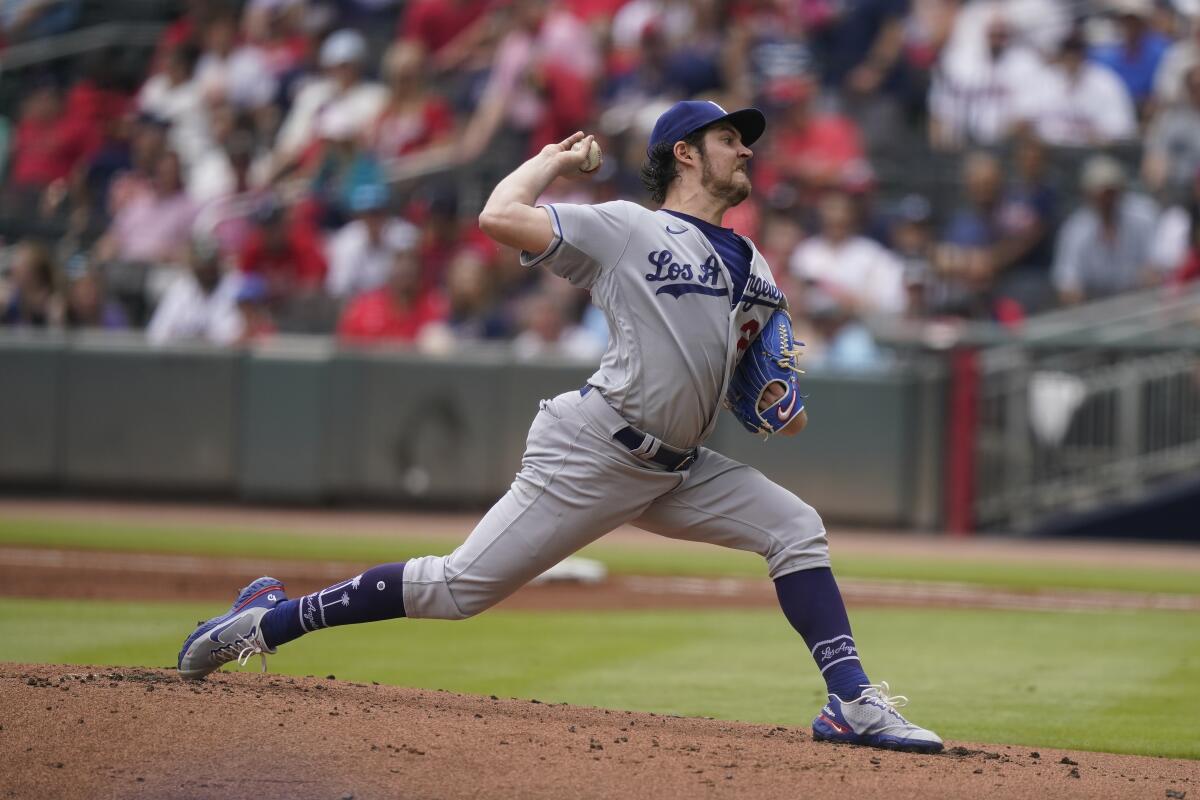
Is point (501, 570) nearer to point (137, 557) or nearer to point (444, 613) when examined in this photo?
point (444, 613)

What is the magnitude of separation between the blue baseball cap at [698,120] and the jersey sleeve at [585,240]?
0.28 meters

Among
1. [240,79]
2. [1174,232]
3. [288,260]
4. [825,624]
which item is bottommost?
[825,624]

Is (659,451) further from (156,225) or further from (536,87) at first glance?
(156,225)

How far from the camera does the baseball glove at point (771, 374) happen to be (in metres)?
5.13

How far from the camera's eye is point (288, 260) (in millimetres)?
15391

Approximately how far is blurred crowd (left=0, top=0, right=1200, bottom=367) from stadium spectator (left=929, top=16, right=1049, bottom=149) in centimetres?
3

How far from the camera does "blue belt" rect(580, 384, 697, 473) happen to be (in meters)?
4.96

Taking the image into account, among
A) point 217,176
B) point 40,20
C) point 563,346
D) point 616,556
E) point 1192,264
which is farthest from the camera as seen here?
point 40,20

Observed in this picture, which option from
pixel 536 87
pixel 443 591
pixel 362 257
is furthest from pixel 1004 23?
pixel 443 591

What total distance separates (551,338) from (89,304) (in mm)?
4332

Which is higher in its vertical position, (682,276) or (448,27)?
(448,27)

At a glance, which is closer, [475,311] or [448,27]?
[475,311]

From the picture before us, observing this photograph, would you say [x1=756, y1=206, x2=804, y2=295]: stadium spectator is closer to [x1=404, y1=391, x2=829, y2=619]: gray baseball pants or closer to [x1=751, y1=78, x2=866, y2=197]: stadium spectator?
[x1=751, y1=78, x2=866, y2=197]: stadium spectator

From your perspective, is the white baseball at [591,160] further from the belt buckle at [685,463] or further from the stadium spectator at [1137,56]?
the stadium spectator at [1137,56]
